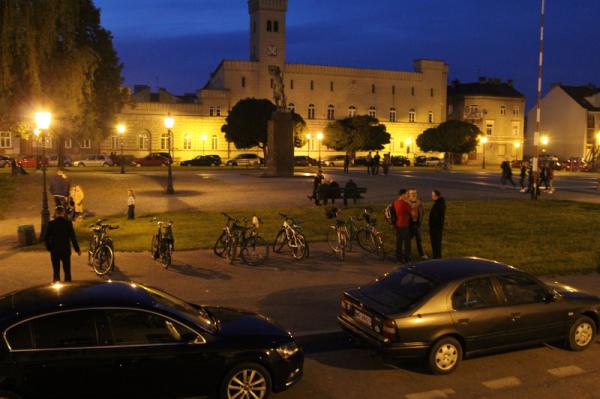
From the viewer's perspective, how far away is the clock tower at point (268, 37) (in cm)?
8488

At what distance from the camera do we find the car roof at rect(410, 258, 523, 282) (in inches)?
304

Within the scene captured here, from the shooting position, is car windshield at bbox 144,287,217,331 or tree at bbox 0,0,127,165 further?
tree at bbox 0,0,127,165

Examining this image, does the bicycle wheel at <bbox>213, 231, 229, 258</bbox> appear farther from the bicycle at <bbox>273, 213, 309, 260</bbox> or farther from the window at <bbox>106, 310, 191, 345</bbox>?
the window at <bbox>106, 310, 191, 345</bbox>

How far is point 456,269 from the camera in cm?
792

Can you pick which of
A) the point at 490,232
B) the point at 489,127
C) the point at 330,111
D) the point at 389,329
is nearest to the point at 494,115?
the point at 489,127

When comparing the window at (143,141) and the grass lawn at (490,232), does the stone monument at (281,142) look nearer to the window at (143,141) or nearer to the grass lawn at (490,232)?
the grass lawn at (490,232)

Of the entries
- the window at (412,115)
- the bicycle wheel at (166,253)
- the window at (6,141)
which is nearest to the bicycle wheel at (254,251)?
the bicycle wheel at (166,253)

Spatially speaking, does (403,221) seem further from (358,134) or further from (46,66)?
(358,134)

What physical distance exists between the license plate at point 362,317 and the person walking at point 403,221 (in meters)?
5.53

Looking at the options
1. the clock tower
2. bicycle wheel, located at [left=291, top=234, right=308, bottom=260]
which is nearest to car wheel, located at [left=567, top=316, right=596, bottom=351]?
bicycle wheel, located at [left=291, top=234, right=308, bottom=260]

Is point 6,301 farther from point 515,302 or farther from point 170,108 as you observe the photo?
point 170,108

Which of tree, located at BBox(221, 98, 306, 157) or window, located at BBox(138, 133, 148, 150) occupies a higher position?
tree, located at BBox(221, 98, 306, 157)

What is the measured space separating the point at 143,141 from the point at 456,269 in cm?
7440

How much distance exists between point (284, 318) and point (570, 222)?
1598 cm
